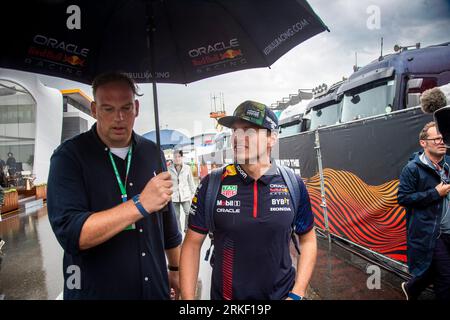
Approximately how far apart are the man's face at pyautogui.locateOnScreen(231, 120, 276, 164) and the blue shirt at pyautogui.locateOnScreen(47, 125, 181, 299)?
0.55 m

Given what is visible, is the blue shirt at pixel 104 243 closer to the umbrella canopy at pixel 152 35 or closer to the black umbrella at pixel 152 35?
the black umbrella at pixel 152 35

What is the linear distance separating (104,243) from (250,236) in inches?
33.0

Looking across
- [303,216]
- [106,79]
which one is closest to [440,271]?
[303,216]

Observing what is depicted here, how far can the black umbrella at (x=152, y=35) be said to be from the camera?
178 cm

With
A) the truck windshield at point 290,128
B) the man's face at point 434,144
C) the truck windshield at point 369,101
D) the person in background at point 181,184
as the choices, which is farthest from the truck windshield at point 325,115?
the man's face at point 434,144

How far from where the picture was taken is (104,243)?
1.61 metres

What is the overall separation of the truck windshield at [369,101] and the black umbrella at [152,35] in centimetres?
539

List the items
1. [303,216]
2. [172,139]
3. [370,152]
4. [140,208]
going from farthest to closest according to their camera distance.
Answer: [172,139]
[370,152]
[303,216]
[140,208]

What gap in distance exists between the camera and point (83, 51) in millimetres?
1979

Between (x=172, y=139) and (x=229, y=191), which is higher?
(x=172, y=139)

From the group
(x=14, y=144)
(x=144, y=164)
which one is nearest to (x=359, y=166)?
(x=144, y=164)

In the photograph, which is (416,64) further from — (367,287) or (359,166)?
(367,287)

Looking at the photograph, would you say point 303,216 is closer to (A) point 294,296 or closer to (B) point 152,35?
(A) point 294,296

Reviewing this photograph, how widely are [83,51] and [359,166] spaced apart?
447cm
